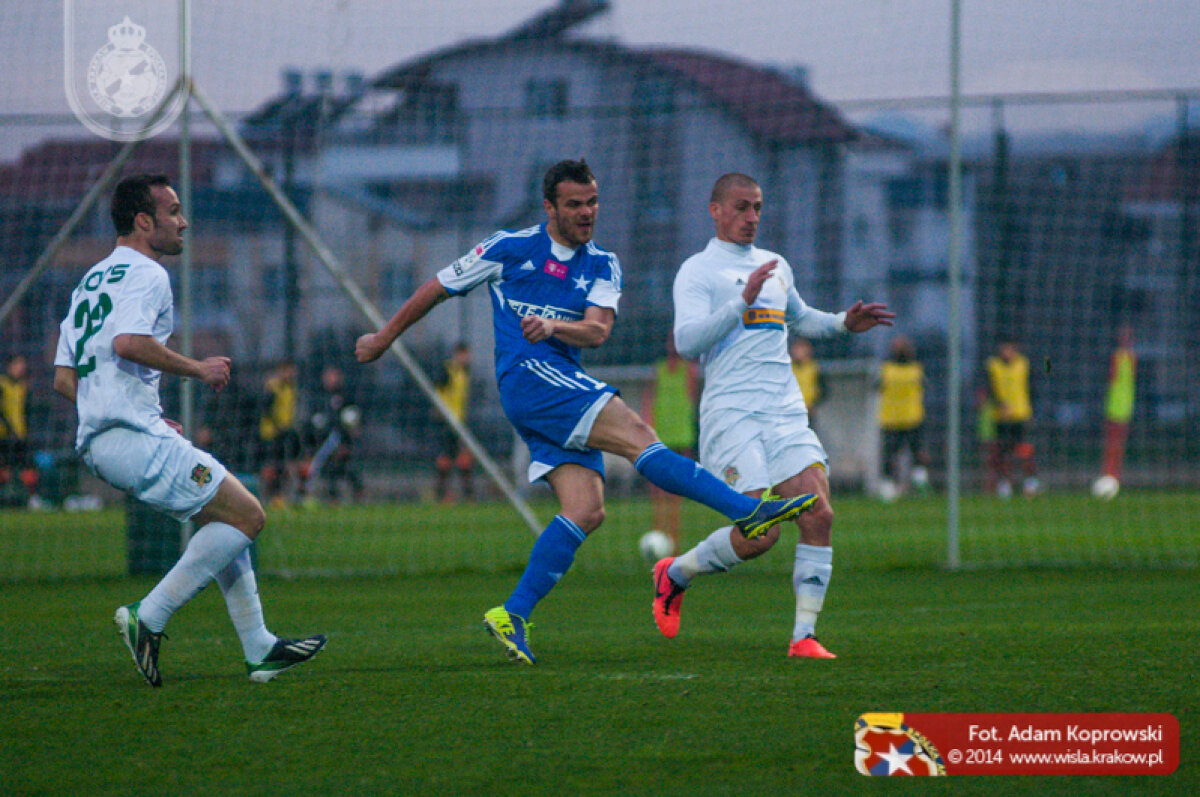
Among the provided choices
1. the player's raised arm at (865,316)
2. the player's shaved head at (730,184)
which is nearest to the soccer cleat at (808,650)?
the player's raised arm at (865,316)

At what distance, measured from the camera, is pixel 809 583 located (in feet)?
20.2

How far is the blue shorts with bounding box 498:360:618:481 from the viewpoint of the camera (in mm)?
5965

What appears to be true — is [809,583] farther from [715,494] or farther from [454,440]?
[454,440]

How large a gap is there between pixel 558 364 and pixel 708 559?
1.14 m

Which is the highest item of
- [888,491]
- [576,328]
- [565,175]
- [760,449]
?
[565,175]

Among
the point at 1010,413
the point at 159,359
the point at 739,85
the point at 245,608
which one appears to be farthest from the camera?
the point at 1010,413

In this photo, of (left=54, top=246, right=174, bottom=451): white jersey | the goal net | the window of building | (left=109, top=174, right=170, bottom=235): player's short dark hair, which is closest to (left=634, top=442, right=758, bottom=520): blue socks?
(left=54, top=246, right=174, bottom=451): white jersey

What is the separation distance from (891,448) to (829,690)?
16.6 metres

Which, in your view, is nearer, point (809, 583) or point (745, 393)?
point (809, 583)

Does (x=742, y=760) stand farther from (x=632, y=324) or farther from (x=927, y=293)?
(x=927, y=293)

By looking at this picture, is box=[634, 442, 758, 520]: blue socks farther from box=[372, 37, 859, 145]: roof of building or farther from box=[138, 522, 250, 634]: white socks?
Answer: box=[372, 37, 859, 145]: roof of building

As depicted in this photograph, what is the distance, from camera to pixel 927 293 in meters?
37.7

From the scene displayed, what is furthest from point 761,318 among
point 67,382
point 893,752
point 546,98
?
point 546,98

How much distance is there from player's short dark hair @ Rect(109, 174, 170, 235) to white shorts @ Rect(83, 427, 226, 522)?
798mm
